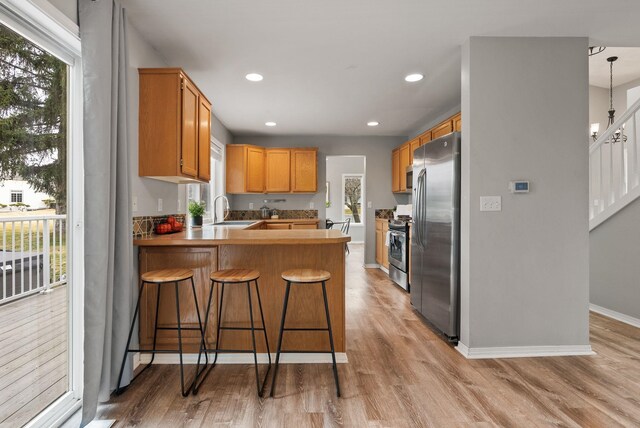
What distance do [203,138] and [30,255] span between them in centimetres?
160

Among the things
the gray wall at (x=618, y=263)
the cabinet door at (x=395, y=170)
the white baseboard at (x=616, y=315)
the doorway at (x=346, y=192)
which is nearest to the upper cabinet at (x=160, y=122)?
the cabinet door at (x=395, y=170)


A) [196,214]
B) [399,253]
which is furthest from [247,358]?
[399,253]

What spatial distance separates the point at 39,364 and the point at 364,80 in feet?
11.8

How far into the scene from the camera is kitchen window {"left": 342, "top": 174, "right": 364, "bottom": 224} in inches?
404

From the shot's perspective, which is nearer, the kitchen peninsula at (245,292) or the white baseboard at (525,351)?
the kitchen peninsula at (245,292)

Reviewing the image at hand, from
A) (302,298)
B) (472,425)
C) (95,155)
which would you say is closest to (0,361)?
(95,155)

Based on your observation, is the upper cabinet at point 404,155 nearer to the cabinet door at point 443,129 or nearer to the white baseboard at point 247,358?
the cabinet door at point 443,129

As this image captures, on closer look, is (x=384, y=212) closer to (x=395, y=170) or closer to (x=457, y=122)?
(x=395, y=170)

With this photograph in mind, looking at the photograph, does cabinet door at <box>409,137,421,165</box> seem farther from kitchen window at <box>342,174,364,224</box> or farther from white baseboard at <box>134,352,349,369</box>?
kitchen window at <box>342,174,364,224</box>

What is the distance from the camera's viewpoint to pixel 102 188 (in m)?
1.88

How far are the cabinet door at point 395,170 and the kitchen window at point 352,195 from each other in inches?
155

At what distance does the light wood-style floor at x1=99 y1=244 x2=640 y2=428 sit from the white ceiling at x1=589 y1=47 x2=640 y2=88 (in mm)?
3603

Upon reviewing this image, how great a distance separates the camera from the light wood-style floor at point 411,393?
1.83m

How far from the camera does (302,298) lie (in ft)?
8.32
